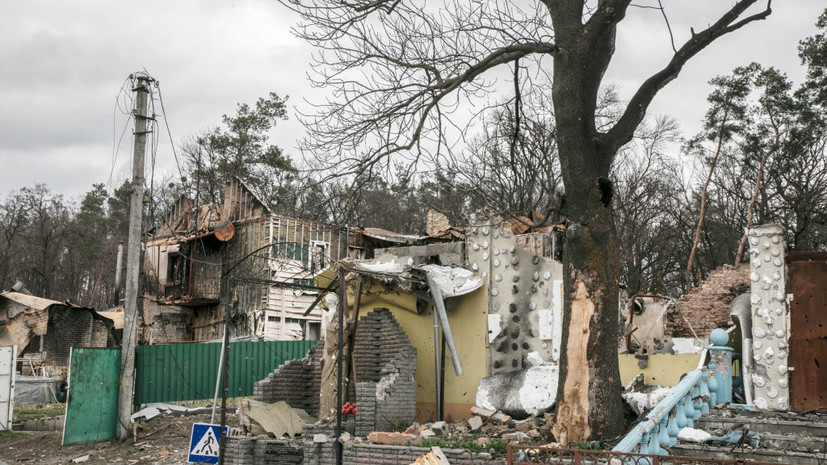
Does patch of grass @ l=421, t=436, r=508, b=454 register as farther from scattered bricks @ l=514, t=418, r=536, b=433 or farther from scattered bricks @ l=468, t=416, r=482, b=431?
scattered bricks @ l=514, t=418, r=536, b=433

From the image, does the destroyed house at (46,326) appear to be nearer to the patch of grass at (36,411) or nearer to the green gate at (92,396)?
the patch of grass at (36,411)

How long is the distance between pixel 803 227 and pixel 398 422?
19.2 meters

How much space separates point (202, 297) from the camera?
1289 inches

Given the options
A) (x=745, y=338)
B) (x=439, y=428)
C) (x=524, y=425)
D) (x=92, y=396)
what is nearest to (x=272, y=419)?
(x=439, y=428)

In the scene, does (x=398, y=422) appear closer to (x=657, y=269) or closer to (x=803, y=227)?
(x=803, y=227)

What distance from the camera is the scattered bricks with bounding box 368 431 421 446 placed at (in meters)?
10.3

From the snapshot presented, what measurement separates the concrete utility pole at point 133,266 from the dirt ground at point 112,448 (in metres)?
0.64

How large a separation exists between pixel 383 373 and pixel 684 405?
5.26 metres

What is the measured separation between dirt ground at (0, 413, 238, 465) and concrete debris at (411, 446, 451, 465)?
A: 6.23 meters

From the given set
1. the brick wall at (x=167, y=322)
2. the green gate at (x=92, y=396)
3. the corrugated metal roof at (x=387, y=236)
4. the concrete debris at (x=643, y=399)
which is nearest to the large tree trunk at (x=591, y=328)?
the concrete debris at (x=643, y=399)

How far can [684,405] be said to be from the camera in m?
8.97

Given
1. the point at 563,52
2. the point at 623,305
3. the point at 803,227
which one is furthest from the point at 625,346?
the point at 803,227

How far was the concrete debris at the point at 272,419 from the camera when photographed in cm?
1238

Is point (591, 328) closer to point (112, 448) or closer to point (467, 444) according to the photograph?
point (467, 444)
